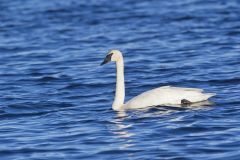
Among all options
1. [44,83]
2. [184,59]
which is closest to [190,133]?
[44,83]

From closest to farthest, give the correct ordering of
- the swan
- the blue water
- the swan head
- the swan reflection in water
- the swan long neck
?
the blue water → the swan reflection in water → the swan → the swan long neck → the swan head

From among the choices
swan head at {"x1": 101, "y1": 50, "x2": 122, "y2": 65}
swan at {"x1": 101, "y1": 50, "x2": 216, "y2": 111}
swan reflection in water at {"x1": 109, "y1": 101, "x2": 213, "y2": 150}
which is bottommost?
swan reflection in water at {"x1": 109, "y1": 101, "x2": 213, "y2": 150}

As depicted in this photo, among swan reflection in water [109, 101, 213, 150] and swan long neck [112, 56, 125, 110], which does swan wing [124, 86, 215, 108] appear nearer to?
swan reflection in water [109, 101, 213, 150]

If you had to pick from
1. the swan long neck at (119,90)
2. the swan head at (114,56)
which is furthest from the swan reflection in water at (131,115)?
the swan head at (114,56)

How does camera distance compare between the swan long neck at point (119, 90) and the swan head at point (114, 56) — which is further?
the swan head at point (114, 56)

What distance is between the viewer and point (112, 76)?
21016mm

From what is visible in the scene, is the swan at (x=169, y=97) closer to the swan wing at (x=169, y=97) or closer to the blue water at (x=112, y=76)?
the swan wing at (x=169, y=97)

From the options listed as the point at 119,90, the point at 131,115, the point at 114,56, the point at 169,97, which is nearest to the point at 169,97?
the point at 169,97

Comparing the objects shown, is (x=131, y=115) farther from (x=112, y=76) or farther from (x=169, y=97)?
(x=112, y=76)

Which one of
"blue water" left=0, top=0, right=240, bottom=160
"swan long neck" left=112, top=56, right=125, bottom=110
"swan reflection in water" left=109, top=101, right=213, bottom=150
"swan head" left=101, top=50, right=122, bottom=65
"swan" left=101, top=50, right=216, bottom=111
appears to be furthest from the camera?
"swan head" left=101, top=50, right=122, bottom=65

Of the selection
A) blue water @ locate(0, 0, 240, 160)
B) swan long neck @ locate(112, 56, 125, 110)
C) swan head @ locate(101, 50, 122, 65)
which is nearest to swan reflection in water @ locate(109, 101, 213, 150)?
blue water @ locate(0, 0, 240, 160)

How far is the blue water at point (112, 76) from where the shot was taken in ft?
43.7

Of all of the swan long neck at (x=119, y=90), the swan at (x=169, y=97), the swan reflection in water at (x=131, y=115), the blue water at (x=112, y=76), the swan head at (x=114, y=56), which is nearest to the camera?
the blue water at (x=112, y=76)

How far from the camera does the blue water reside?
13.3m
